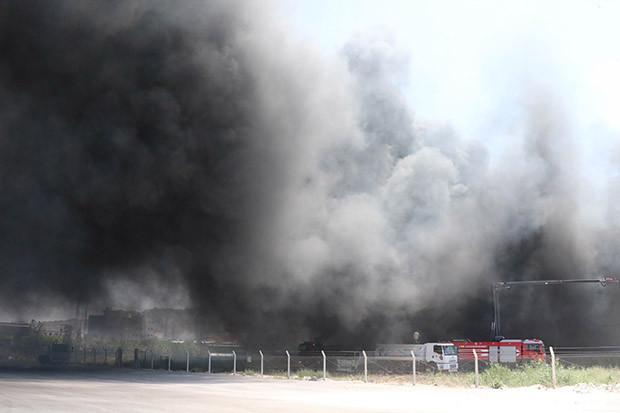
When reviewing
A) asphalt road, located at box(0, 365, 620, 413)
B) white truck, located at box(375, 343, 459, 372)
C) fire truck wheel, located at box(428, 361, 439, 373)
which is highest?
white truck, located at box(375, 343, 459, 372)

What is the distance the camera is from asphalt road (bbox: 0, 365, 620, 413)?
1652cm

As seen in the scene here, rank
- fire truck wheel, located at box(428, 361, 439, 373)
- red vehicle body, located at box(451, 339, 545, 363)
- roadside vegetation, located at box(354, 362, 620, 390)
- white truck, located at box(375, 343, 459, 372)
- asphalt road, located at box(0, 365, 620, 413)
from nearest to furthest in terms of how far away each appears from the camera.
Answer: asphalt road, located at box(0, 365, 620, 413) < roadside vegetation, located at box(354, 362, 620, 390) < fire truck wheel, located at box(428, 361, 439, 373) < white truck, located at box(375, 343, 459, 372) < red vehicle body, located at box(451, 339, 545, 363)

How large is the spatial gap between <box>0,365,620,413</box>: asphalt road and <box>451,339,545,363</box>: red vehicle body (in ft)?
61.9

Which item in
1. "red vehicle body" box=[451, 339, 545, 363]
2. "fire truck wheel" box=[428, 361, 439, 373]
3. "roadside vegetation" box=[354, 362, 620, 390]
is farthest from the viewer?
"red vehicle body" box=[451, 339, 545, 363]

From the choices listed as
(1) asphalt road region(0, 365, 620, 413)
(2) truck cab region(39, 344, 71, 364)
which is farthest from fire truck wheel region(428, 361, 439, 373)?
(2) truck cab region(39, 344, 71, 364)

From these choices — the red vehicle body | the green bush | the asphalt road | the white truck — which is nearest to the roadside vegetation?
the green bush

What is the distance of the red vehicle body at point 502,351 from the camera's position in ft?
140

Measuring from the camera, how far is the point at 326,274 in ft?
179

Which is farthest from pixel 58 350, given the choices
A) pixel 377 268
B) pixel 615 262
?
pixel 615 262

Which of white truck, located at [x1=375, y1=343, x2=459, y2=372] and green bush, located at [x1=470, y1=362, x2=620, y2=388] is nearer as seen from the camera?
green bush, located at [x1=470, y1=362, x2=620, y2=388]

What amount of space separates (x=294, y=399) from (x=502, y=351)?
27.2 meters

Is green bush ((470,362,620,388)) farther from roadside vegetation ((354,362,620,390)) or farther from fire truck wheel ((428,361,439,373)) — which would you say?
fire truck wheel ((428,361,439,373))

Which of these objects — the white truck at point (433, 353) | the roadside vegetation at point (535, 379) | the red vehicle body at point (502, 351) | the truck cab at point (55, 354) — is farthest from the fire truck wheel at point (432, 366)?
the truck cab at point (55, 354)

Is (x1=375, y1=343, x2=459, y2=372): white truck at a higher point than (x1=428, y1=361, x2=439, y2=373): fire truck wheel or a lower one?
higher
